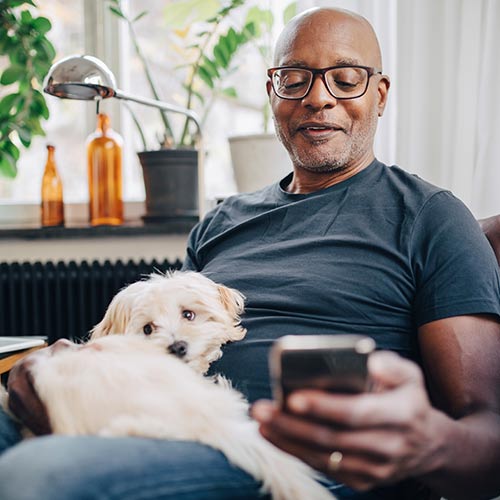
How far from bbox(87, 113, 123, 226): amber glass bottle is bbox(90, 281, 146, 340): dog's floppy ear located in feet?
4.47

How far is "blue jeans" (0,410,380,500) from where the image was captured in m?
0.86

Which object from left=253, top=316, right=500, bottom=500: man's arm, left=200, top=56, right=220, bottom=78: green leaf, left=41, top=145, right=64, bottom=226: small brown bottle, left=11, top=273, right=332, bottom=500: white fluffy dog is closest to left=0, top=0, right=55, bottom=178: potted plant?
left=41, top=145, right=64, bottom=226: small brown bottle

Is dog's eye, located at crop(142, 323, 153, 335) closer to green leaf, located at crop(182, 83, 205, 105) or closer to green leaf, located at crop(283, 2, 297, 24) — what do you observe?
green leaf, located at crop(283, 2, 297, 24)

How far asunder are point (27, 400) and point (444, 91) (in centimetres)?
145

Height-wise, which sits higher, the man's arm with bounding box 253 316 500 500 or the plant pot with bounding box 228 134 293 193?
the plant pot with bounding box 228 134 293 193

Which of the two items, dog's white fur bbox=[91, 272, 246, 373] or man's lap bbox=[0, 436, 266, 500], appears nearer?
man's lap bbox=[0, 436, 266, 500]

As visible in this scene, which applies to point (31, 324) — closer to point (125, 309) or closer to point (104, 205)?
point (104, 205)

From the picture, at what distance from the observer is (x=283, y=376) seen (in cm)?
79

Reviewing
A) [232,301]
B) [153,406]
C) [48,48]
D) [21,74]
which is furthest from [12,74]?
[153,406]

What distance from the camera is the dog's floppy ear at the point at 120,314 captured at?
136cm

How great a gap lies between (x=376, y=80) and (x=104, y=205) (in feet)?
4.64

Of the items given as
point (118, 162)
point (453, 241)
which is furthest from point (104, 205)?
point (453, 241)

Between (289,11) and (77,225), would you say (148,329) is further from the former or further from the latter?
(77,225)

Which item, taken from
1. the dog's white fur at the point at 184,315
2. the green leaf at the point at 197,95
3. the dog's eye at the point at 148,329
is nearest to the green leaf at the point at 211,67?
the green leaf at the point at 197,95
